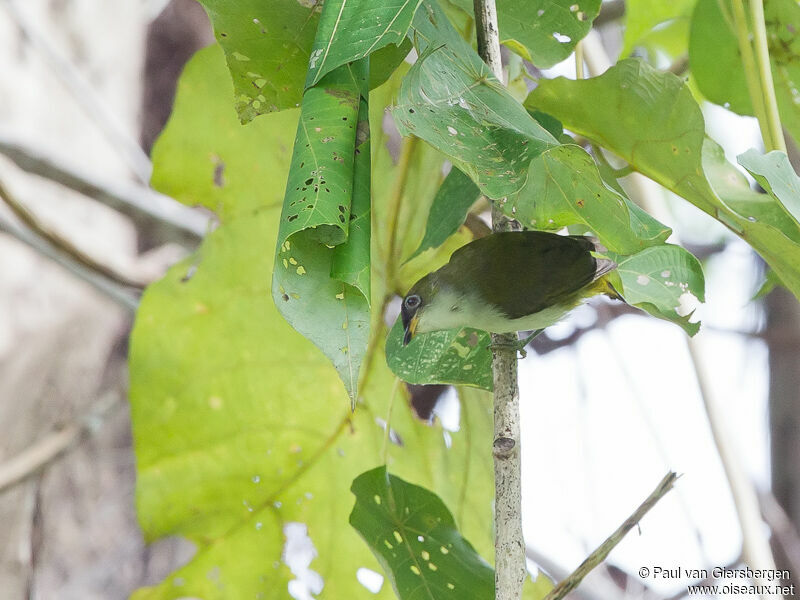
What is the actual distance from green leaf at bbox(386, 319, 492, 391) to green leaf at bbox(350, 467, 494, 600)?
0.11 metres

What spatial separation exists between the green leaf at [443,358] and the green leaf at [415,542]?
105 millimetres

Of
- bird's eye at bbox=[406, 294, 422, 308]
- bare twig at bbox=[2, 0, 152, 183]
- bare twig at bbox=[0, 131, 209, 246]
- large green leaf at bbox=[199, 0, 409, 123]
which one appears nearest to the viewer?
large green leaf at bbox=[199, 0, 409, 123]

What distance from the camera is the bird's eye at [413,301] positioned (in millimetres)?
824

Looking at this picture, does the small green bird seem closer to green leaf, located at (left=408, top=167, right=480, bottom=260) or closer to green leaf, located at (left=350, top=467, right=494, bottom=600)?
green leaf, located at (left=408, top=167, right=480, bottom=260)

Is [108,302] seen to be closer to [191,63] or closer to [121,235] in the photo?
[121,235]

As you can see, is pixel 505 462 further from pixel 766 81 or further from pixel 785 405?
pixel 785 405

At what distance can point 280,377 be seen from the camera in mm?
941

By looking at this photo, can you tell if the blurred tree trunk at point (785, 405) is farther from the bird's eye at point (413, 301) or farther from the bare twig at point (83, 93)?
the bare twig at point (83, 93)

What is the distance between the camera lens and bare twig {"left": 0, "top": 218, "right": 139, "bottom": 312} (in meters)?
1.27

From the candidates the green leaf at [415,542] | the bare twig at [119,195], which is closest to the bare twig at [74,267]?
the bare twig at [119,195]

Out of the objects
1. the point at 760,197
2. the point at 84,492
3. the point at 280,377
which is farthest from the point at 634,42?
the point at 84,492

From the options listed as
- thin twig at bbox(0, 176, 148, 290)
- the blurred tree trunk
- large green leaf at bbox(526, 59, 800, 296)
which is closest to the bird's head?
large green leaf at bbox(526, 59, 800, 296)

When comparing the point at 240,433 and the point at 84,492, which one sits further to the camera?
the point at 84,492

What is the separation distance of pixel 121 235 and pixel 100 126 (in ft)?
0.84
